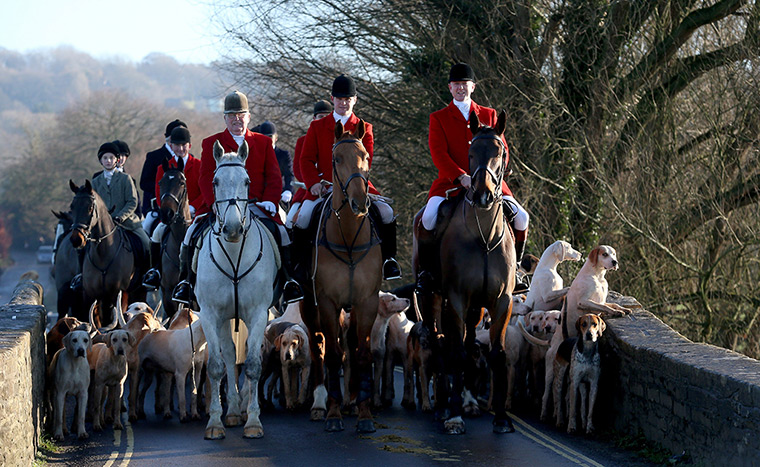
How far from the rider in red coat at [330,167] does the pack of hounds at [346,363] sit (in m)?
0.90

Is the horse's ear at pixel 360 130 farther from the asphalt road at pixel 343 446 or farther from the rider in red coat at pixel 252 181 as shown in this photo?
the asphalt road at pixel 343 446

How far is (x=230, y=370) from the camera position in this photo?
29.8 feet

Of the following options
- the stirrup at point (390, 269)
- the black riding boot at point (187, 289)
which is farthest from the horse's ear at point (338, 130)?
the black riding boot at point (187, 289)

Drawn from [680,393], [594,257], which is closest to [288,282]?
[594,257]

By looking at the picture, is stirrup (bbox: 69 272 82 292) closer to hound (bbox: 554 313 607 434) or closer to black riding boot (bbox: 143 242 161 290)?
black riding boot (bbox: 143 242 161 290)

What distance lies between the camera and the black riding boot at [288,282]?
30.8ft

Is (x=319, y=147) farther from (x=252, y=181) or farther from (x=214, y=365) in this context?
(x=214, y=365)

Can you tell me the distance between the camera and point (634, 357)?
8.81 meters

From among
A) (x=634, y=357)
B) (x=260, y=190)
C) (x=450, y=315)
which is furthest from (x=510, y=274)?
(x=260, y=190)

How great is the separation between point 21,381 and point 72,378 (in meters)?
1.84

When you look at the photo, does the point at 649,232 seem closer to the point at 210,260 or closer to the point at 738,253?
the point at 738,253

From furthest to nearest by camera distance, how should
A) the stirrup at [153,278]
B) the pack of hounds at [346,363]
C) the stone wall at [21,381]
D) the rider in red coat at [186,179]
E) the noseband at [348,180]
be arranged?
the rider in red coat at [186,179], the stirrup at [153,278], the pack of hounds at [346,363], the noseband at [348,180], the stone wall at [21,381]

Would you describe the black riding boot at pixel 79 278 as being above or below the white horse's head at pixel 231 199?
below

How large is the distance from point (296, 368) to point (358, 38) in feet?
31.2
